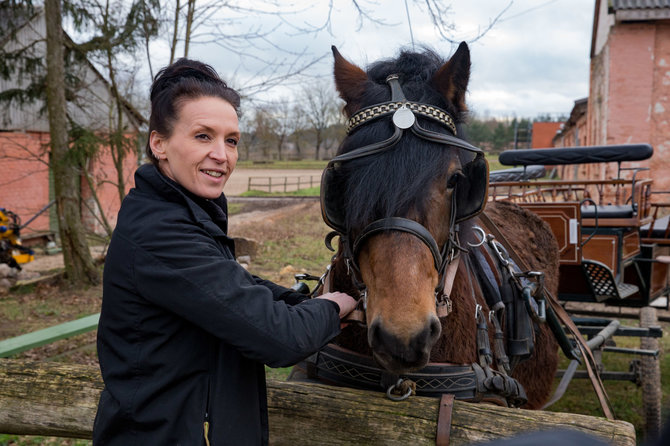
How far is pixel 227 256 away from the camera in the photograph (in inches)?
63.5

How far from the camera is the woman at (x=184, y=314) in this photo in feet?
4.57

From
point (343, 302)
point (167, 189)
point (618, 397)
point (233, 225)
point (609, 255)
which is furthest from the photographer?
point (233, 225)

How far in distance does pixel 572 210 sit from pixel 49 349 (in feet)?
19.3

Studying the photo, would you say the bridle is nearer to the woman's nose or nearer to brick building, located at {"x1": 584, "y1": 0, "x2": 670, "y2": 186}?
the woman's nose

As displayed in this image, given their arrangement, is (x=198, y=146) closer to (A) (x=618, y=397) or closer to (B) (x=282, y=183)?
(A) (x=618, y=397)

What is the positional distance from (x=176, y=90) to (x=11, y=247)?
1081cm

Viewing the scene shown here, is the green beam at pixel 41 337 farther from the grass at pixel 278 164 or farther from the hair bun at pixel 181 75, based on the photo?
the grass at pixel 278 164

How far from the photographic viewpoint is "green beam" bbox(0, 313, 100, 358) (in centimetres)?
423

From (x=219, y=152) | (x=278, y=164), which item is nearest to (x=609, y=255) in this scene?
(x=219, y=152)

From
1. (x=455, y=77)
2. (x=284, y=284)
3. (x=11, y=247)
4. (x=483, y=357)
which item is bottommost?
(x=284, y=284)

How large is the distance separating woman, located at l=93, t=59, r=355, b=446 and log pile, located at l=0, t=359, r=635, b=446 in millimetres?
484

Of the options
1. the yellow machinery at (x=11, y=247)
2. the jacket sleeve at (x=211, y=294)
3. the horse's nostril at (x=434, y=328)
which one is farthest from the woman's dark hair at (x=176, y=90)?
the yellow machinery at (x=11, y=247)

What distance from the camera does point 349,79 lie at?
221 centimetres

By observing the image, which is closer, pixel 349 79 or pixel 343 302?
pixel 343 302
